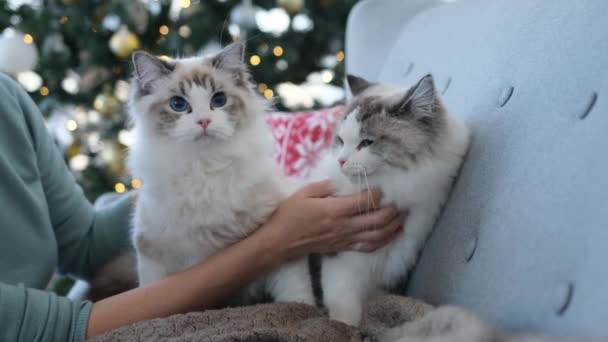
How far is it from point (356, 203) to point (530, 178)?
A: 39 cm

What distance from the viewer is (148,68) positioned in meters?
1.23

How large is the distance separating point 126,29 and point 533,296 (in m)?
2.29

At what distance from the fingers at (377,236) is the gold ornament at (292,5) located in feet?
5.38

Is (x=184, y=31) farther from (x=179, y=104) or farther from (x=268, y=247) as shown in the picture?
(x=268, y=247)

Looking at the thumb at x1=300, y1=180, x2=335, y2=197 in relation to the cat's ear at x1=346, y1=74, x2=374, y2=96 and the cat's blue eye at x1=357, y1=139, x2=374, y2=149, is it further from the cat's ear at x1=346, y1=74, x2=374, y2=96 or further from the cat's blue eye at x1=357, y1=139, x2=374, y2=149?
the cat's ear at x1=346, y1=74, x2=374, y2=96

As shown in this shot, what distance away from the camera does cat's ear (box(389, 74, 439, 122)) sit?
106 cm

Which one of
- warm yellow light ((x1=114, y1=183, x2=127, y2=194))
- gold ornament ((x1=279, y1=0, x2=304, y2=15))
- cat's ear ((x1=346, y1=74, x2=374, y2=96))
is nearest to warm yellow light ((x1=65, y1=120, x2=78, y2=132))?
warm yellow light ((x1=114, y1=183, x2=127, y2=194))

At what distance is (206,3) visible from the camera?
2.55 metres

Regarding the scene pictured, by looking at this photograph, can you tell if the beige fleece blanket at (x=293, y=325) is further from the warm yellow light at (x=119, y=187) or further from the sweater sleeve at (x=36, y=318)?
the warm yellow light at (x=119, y=187)

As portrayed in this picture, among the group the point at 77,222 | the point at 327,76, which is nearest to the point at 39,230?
the point at 77,222

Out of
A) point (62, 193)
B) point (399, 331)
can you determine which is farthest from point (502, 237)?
point (62, 193)

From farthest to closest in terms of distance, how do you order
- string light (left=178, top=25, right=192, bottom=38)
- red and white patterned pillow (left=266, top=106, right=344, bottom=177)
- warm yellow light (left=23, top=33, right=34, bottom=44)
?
string light (left=178, top=25, right=192, bottom=38)
warm yellow light (left=23, top=33, right=34, bottom=44)
red and white patterned pillow (left=266, top=106, right=344, bottom=177)

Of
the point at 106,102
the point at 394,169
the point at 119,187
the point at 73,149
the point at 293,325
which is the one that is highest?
the point at 394,169

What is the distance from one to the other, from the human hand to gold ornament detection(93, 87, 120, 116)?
70.9 inches
